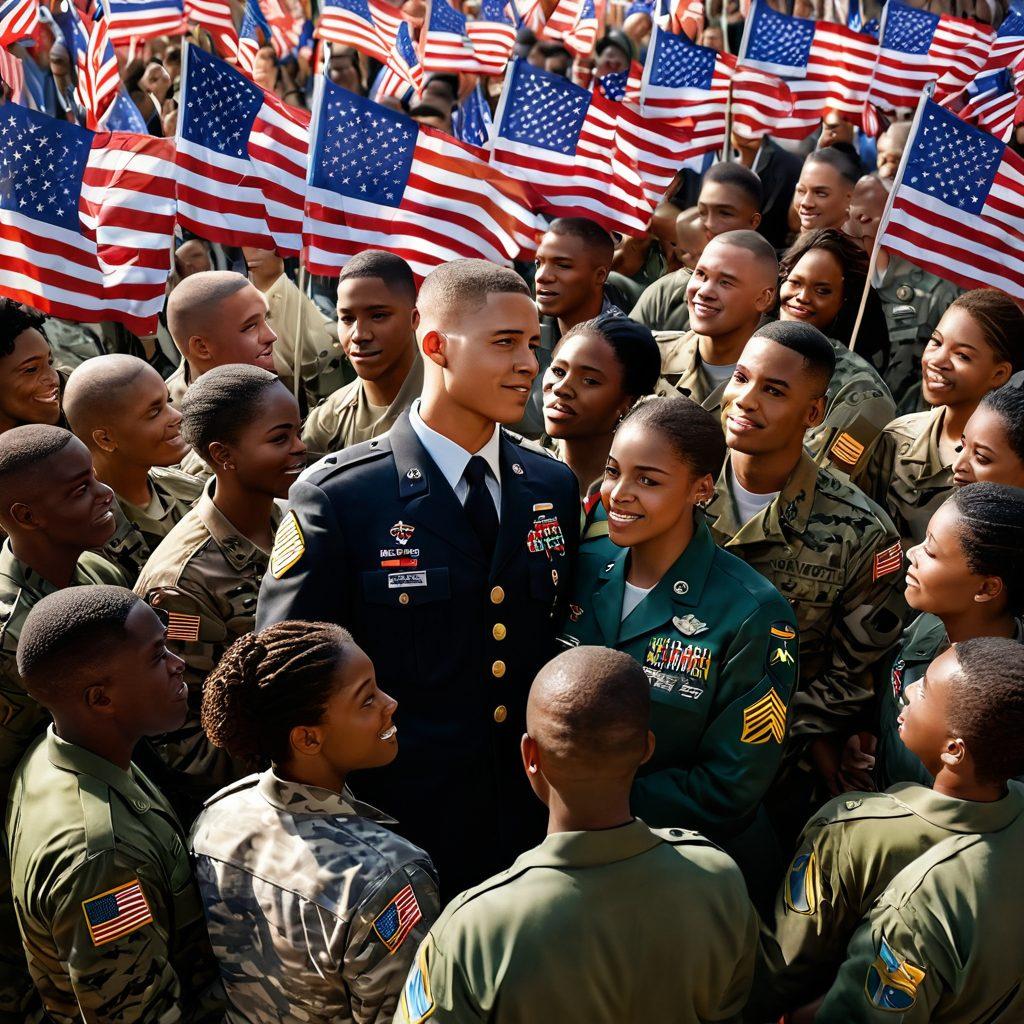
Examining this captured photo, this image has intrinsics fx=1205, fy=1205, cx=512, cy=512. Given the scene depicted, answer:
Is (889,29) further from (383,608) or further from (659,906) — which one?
(659,906)

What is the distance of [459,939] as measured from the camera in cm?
249

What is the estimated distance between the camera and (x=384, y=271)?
226 inches

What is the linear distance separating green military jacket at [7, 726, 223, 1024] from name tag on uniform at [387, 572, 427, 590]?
0.86 metres

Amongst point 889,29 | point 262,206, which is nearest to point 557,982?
point 262,206

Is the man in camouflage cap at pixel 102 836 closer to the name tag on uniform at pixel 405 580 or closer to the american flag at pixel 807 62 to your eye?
the name tag on uniform at pixel 405 580

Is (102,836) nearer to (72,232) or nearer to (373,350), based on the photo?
(373,350)

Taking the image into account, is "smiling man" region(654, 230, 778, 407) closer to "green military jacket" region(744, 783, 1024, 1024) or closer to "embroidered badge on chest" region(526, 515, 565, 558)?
"embroidered badge on chest" region(526, 515, 565, 558)

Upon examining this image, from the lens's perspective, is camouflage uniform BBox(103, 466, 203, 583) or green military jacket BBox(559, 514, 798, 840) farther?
camouflage uniform BBox(103, 466, 203, 583)

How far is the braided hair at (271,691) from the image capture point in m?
2.93

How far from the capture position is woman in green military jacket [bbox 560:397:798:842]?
342 cm

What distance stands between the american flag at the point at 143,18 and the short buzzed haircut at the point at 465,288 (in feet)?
20.4

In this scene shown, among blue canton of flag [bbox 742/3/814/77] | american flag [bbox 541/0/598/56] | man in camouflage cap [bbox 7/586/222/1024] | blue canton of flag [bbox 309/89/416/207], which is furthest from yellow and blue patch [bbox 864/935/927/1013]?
american flag [bbox 541/0/598/56]

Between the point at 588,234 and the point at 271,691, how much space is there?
4.25 metres

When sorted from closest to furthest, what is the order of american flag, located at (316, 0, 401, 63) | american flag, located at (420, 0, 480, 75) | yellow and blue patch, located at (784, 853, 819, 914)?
1. yellow and blue patch, located at (784, 853, 819, 914)
2. american flag, located at (316, 0, 401, 63)
3. american flag, located at (420, 0, 480, 75)
